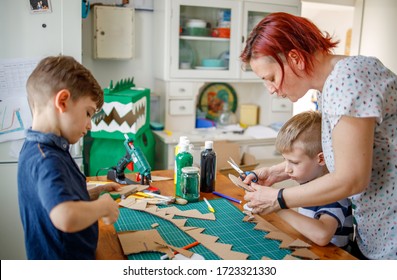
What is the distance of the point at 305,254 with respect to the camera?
1130 mm

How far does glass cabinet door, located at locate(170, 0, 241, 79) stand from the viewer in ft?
9.54

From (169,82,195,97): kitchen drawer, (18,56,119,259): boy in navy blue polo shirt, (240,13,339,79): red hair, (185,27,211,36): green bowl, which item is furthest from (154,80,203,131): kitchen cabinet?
(18,56,119,259): boy in navy blue polo shirt

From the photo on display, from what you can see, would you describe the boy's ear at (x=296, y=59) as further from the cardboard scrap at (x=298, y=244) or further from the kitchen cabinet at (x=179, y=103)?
the kitchen cabinet at (x=179, y=103)

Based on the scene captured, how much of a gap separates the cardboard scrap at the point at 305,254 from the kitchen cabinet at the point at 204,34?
200 centimetres

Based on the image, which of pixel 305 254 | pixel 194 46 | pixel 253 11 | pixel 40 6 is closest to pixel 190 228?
pixel 305 254

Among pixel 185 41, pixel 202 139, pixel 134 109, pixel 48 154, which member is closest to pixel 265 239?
pixel 48 154

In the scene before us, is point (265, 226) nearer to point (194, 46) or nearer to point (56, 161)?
point (56, 161)

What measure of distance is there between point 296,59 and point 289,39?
62 mm

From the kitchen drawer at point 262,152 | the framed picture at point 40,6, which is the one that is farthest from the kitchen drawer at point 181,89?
the framed picture at point 40,6

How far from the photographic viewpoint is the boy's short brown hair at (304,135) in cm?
135

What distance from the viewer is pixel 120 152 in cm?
260
